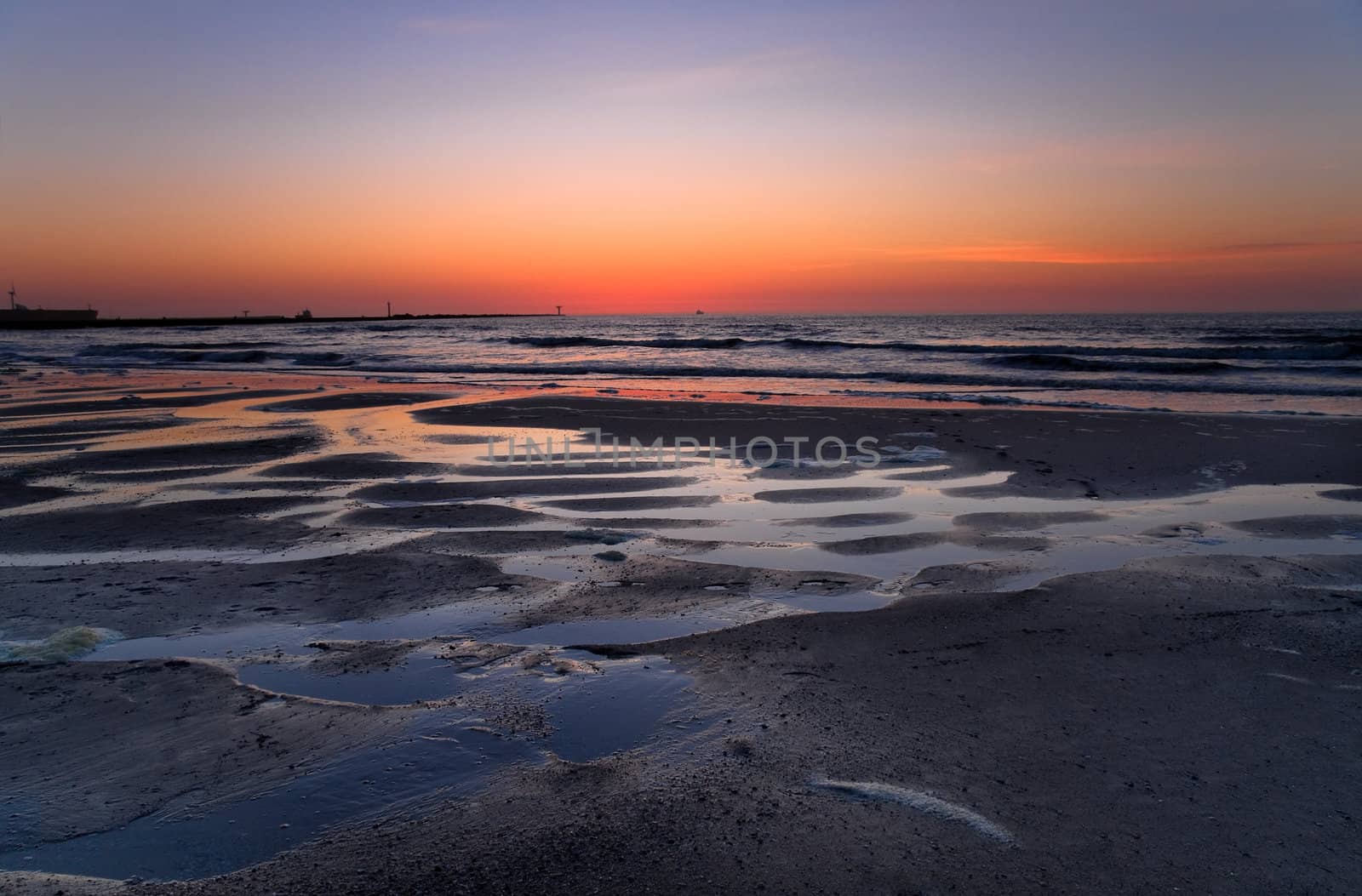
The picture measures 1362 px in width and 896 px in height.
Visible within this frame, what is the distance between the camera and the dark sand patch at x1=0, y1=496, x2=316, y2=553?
595 centimetres

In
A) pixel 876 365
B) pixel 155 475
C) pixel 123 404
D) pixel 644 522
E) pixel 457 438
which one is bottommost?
pixel 644 522

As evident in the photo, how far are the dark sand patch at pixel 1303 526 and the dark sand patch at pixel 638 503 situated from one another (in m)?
4.24

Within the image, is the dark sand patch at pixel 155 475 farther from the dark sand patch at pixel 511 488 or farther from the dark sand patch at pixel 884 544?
the dark sand patch at pixel 884 544

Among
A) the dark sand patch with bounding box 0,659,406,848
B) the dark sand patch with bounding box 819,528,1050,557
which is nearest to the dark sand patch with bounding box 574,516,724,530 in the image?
the dark sand patch with bounding box 819,528,1050,557

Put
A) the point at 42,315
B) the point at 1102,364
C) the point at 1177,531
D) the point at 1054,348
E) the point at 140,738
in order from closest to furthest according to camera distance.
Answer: the point at 140,738
the point at 1177,531
the point at 1102,364
the point at 1054,348
the point at 42,315

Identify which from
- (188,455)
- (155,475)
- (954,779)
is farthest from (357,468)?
(954,779)

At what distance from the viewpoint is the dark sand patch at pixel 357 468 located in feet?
28.1

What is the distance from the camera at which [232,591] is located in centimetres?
491

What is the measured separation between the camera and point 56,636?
4086mm

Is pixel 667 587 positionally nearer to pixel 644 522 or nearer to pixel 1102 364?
pixel 644 522

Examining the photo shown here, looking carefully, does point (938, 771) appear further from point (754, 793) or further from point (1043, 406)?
point (1043, 406)

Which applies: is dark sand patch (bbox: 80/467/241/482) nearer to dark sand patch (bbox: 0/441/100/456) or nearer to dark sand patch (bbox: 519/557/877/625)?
dark sand patch (bbox: 0/441/100/456)

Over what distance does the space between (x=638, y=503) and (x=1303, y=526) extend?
530 centimetres

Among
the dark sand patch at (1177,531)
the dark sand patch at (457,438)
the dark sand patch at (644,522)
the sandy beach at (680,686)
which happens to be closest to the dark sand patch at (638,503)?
the sandy beach at (680,686)
